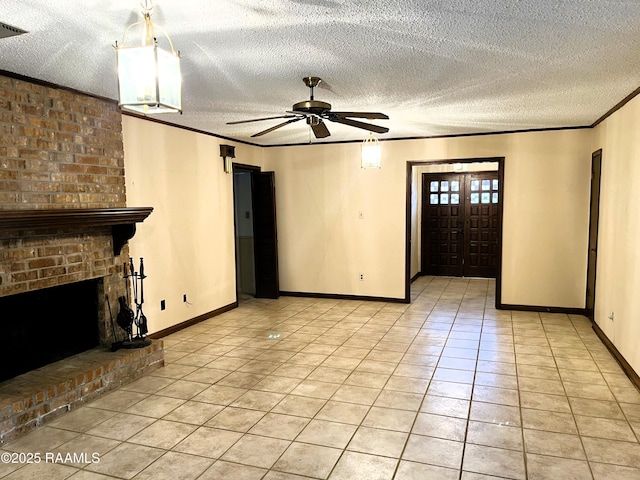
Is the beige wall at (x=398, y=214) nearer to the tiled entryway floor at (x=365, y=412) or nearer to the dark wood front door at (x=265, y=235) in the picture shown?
the dark wood front door at (x=265, y=235)

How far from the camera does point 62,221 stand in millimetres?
3184

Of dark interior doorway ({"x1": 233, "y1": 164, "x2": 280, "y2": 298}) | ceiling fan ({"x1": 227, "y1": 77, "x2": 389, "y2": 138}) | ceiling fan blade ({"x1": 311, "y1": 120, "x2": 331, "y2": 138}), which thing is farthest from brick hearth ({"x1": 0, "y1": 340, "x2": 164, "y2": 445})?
dark interior doorway ({"x1": 233, "y1": 164, "x2": 280, "y2": 298})

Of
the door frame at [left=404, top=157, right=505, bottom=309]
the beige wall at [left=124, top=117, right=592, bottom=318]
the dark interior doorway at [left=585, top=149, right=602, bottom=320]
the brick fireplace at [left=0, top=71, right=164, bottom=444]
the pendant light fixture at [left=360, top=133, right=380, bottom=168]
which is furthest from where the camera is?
the door frame at [left=404, top=157, right=505, bottom=309]

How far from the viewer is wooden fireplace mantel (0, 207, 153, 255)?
2.87m

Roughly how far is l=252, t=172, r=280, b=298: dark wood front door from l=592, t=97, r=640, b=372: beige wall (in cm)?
426

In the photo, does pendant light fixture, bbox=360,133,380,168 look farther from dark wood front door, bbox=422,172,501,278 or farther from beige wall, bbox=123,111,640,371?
dark wood front door, bbox=422,172,501,278

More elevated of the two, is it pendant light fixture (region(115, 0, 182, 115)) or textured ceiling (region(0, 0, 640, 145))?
textured ceiling (region(0, 0, 640, 145))

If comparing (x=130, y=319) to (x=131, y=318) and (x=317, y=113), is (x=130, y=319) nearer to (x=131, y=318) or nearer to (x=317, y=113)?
(x=131, y=318)

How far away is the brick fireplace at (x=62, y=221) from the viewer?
3035mm

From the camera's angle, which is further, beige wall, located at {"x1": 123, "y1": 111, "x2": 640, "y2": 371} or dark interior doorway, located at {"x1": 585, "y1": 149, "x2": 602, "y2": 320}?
dark interior doorway, located at {"x1": 585, "y1": 149, "x2": 602, "y2": 320}

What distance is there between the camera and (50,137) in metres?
3.40

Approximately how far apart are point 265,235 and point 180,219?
203 centimetres

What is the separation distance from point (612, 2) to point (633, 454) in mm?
2407

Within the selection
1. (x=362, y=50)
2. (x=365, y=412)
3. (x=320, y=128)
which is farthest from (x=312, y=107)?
(x=365, y=412)
